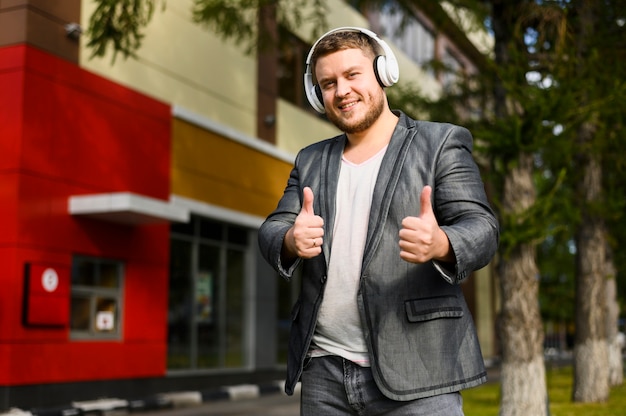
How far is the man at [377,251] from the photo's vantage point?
226cm

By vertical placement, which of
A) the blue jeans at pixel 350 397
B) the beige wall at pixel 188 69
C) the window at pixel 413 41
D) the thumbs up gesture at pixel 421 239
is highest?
the window at pixel 413 41

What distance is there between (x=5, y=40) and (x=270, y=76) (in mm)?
8540

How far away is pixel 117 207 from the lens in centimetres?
1333

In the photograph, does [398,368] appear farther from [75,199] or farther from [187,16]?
[187,16]

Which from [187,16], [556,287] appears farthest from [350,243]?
[556,287]

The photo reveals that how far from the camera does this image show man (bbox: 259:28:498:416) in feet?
7.40

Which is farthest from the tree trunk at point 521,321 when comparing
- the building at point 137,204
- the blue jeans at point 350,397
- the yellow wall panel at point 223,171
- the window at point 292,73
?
the window at point 292,73

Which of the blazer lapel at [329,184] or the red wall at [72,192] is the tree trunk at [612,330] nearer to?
the red wall at [72,192]

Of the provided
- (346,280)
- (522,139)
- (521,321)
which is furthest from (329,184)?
(521,321)

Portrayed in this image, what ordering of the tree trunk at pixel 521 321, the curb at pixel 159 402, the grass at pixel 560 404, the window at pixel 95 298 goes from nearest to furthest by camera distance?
the tree trunk at pixel 521 321
the grass at pixel 560 404
the curb at pixel 159 402
the window at pixel 95 298

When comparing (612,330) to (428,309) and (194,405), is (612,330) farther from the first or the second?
(428,309)

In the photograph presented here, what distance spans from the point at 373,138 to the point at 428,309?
56 centimetres

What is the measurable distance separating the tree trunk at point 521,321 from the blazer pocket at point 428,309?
25.8 ft

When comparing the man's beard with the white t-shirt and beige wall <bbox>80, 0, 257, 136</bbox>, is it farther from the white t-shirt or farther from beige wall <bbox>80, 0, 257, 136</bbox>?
beige wall <bbox>80, 0, 257, 136</bbox>
